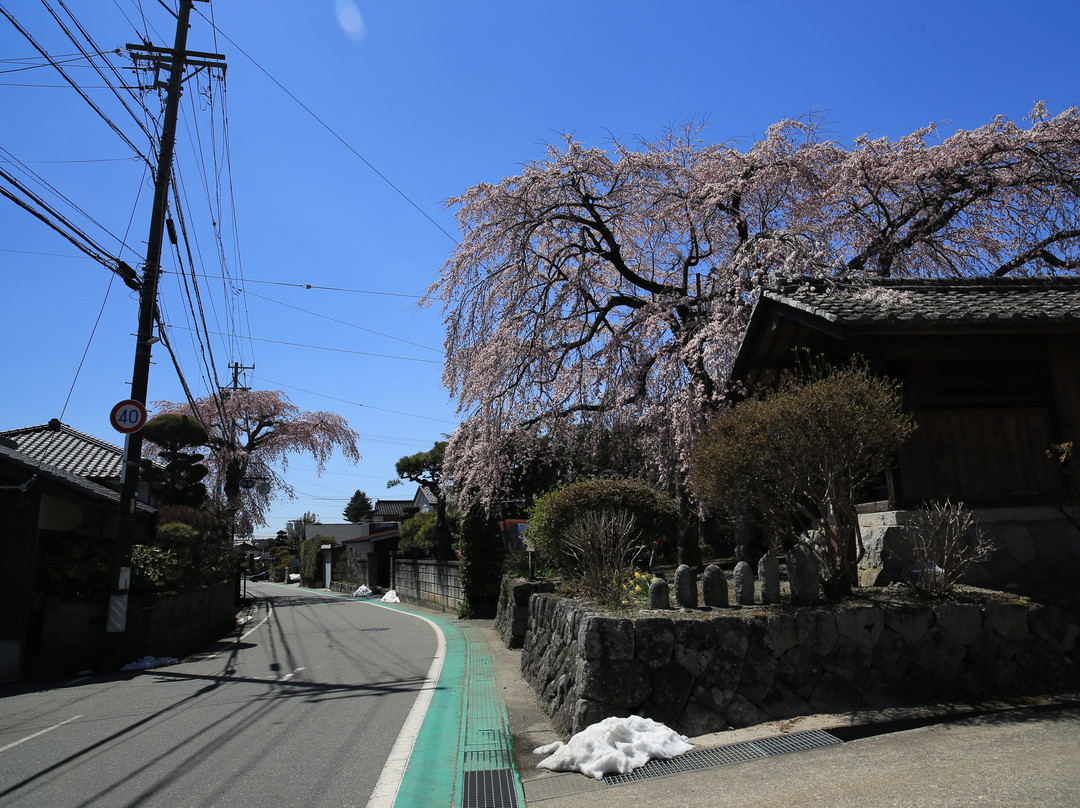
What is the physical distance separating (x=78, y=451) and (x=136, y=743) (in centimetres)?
1720

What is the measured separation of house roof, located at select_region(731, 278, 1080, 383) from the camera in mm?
8219

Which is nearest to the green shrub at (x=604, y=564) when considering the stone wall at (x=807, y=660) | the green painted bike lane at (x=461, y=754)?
the stone wall at (x=807, y=660)

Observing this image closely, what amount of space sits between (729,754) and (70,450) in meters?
21.4

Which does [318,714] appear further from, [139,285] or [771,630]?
[139,285]

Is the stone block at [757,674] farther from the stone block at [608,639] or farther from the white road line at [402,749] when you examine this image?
the white road line at [402,749]

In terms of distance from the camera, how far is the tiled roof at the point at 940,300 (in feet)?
26.9

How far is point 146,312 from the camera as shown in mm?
12812

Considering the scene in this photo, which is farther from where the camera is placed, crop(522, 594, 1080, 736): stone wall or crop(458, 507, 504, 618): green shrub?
crop(458, 507, 504, 618): green shrub

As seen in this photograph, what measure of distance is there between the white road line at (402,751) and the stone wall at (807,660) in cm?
149

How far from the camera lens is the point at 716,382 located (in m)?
12.9

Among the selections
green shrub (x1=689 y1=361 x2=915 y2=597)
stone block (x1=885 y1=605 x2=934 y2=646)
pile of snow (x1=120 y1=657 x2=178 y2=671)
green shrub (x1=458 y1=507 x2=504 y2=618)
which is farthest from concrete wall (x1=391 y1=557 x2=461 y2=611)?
stone block (x1=885 y1=605 x2=934 y2=646)

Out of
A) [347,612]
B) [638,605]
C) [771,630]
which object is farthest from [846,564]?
[347,612]

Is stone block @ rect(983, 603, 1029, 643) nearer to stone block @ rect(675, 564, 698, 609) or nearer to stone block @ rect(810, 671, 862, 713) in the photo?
stone block @ rect(810, 671, 862, 713)

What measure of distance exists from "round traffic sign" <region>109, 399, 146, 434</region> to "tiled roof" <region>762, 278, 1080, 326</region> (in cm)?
1057
